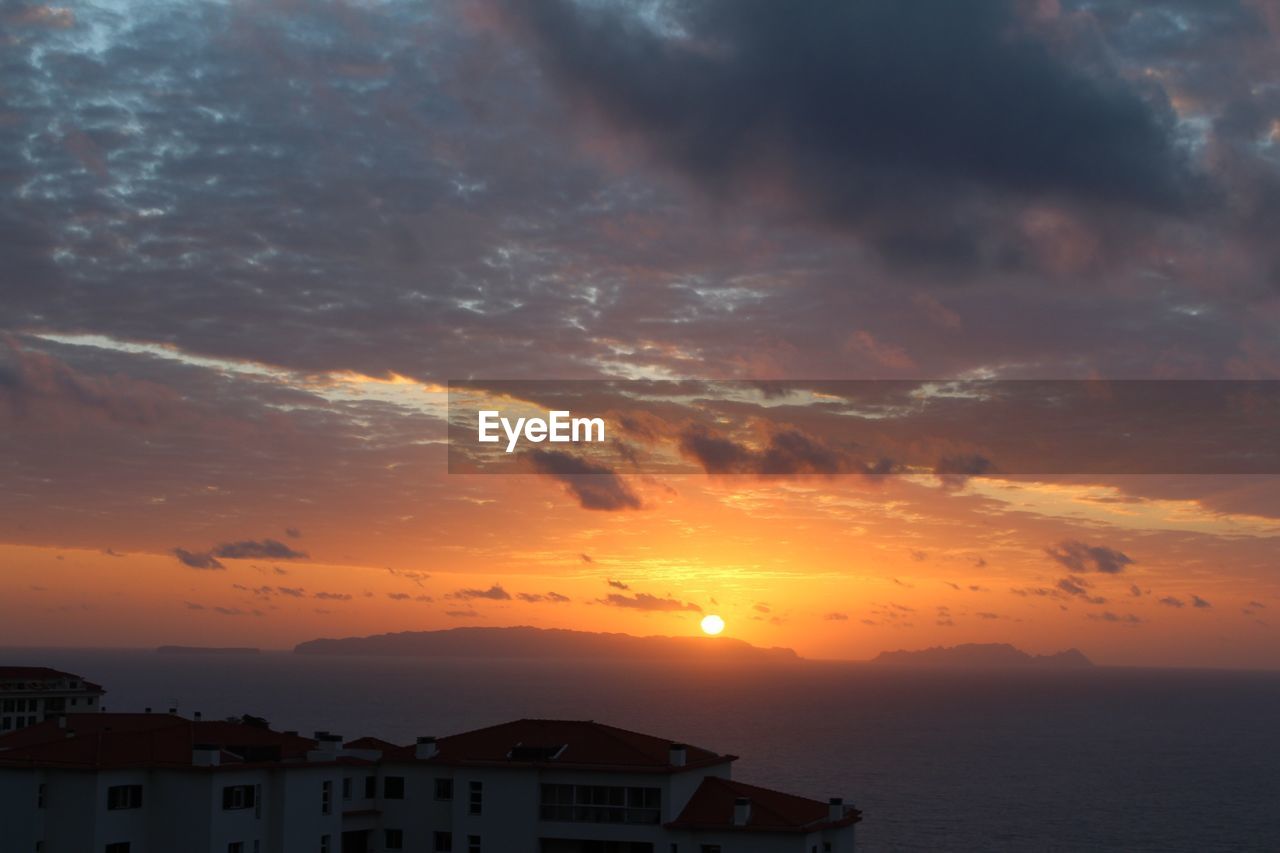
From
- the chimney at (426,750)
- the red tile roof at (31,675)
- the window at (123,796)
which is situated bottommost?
the window at (123,796)

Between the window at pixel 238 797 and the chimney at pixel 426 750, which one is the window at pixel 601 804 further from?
the window at pixel 238 797

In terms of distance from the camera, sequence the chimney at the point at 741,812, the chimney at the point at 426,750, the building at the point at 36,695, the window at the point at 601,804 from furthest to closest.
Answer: the building at the point at 36,695 → the chimney at the point at 426,750 → the window at the point at 601,804 → the chimney at the point at 741,812

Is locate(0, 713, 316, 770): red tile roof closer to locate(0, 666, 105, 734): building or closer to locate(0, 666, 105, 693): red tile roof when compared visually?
locate(0, 666, 105, 734): building

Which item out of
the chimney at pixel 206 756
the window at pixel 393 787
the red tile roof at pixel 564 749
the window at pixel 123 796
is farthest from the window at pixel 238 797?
the red tile roof at pixel 564 749

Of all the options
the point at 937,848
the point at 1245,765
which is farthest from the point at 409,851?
the point at 1245,765

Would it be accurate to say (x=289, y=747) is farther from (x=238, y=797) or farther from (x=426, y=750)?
(x=426, y=750)

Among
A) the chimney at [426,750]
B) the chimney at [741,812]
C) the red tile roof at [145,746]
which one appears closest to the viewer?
the red tile roof at [145,746]
